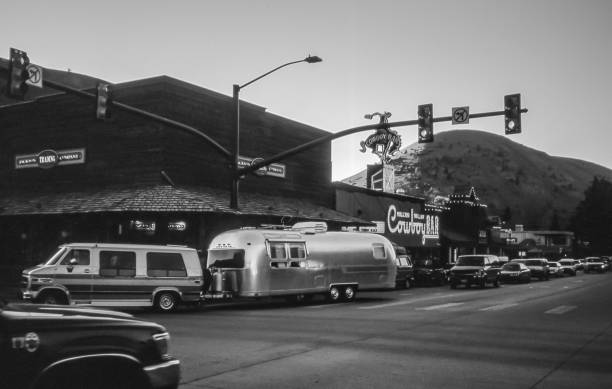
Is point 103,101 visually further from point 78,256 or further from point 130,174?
point 130,174

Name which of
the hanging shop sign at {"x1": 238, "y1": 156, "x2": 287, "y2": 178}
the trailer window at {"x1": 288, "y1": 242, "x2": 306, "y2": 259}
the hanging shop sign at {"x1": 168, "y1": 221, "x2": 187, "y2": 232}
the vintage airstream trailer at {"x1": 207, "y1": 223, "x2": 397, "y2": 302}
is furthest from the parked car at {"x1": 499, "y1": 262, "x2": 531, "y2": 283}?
the hanging shop sign at {"x1": 168, "y1": 221, "x2": 187, "y2": 232}

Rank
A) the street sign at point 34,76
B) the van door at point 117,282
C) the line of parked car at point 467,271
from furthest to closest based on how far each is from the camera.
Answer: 1. the line of parked car at point 467,271
2. the van door at point 117,282
3. the street sign at point 34,76

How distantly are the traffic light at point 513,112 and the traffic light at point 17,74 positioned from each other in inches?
512

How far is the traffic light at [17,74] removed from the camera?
45.2 feet

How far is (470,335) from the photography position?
12781mm

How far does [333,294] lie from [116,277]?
29.3 ft

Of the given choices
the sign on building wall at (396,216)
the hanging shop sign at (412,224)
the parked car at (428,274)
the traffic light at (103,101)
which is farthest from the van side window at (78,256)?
the hanging shop sign at (412,224)

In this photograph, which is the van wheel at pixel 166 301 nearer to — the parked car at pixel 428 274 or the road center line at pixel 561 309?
the road center line at pixel 561 309

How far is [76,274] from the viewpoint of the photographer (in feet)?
56.0

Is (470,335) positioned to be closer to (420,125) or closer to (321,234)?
(420,125)

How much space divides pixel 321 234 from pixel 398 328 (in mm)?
9460

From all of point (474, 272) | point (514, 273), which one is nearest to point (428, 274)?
point (474, 272)

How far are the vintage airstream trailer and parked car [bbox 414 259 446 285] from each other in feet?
42.4

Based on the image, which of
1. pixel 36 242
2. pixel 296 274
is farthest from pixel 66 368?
pixel 36 242
